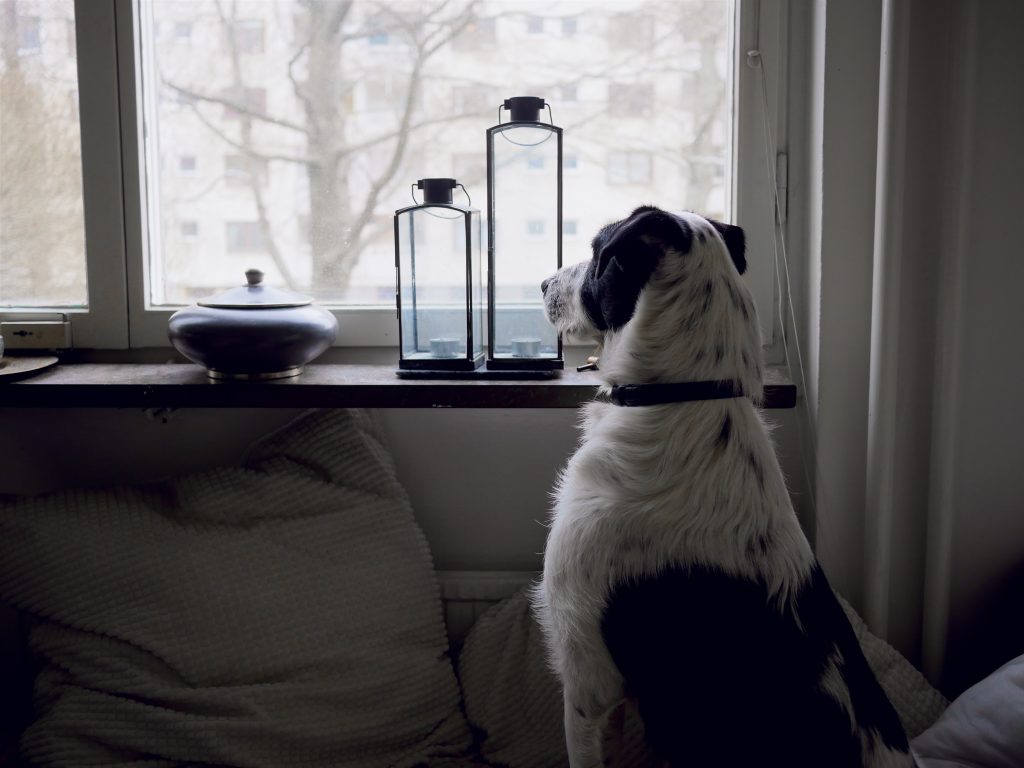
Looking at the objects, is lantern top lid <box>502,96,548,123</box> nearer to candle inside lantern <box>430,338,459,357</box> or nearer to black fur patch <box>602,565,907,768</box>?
candle inside lantern <box>430,338,459,357</box>

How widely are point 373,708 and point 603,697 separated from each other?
21.6 inches

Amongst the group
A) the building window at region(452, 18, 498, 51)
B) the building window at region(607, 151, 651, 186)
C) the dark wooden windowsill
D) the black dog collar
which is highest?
the building window at region(452, 18, 498, 51)

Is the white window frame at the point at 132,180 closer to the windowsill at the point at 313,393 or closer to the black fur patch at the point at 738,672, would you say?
the windowsill at the point at 313,393

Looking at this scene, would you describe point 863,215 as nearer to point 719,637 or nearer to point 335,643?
point 719,637

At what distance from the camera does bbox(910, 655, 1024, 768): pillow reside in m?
1.28

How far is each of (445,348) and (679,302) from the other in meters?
0.60

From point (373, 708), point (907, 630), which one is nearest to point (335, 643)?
point (373, 708)

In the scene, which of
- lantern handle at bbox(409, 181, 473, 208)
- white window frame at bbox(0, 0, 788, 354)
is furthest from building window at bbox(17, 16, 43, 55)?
lantern handle at bbox(409, 181, 473, 208)

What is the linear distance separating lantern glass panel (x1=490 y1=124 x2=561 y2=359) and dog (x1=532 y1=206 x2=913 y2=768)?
407mm

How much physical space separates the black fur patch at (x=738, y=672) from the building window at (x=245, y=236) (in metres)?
1.15

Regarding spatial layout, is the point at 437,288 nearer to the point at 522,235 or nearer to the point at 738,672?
the point at 522,235

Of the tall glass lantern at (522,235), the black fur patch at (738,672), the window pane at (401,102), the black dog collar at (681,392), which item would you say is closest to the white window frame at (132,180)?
the window pane at (401,102)

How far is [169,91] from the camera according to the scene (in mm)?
1847

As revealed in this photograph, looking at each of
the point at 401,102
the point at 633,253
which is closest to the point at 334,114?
the point at 401,102
